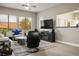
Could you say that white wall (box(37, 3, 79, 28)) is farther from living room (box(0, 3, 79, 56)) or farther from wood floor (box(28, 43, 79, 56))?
wood floor (box(28, 43, 79, 56))

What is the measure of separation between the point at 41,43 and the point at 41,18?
0.65 meters

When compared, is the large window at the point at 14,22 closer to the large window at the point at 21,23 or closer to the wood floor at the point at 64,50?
the large window at the point at 21,23

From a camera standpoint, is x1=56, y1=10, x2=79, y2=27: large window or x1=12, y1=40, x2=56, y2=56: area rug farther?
x1=12, y1=40, x2=56, y2=56: area rug

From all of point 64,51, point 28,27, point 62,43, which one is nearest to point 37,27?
point 28,27

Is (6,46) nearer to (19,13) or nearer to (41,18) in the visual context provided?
(19,13)

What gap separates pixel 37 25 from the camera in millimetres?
2750

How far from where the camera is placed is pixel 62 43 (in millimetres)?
2824

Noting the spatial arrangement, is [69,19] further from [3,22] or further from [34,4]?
[3,22]

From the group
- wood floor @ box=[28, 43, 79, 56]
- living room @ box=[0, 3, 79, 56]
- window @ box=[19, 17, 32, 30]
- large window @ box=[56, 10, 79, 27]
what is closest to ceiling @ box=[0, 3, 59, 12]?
living room @ box=[0, 3, 79, 56]

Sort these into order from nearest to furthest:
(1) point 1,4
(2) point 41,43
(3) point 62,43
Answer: (1) point 1,4, (3) point 62,43, (2) point 41,43

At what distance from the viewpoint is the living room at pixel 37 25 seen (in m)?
2.57

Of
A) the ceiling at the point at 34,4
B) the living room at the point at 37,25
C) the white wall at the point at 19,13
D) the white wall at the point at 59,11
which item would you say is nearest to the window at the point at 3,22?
the living room at the point at 37,25

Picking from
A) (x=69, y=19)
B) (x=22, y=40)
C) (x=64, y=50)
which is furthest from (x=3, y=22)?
(x=64, y=50)

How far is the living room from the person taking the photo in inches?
101
